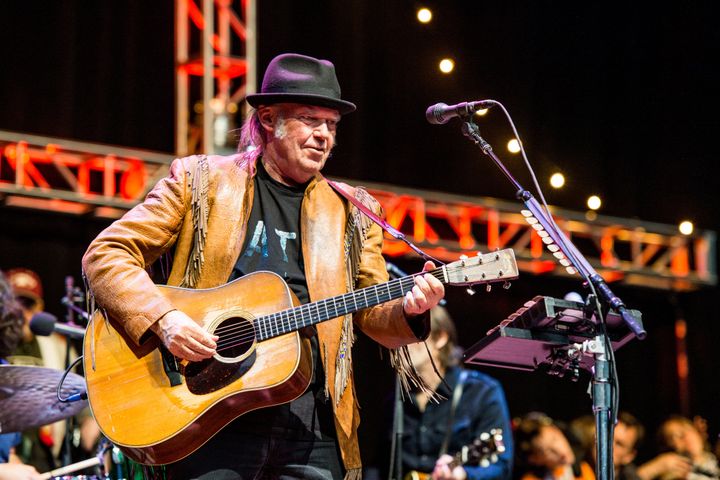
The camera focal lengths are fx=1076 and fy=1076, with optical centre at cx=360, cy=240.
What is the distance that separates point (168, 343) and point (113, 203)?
5.92 m

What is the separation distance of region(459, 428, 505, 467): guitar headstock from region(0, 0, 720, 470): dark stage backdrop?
1.39 m

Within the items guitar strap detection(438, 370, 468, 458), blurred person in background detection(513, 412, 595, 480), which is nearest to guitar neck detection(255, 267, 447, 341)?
guitar strap detection(438, 370, 468, 458)

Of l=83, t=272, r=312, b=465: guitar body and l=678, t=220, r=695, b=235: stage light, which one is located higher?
l=678, t=220, r=695, b=235: stage light

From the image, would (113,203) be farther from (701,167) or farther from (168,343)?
(168,343)

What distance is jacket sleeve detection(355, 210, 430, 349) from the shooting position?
3854mm

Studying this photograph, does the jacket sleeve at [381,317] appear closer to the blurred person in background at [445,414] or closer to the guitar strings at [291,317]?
the guitar strings at [291,317]

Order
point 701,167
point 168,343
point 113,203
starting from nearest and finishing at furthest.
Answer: point 168,343 < point 701,167 < point 113,203

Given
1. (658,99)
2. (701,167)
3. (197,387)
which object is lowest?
(197,387)

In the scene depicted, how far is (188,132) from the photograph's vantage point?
10.0m

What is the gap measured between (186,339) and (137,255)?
441 millimetres

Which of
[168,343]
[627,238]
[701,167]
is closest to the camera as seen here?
[168,343]

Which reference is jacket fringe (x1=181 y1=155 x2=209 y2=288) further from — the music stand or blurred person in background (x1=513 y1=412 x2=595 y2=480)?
blurred person in background (x1=513 y1=412 x2=595 y2=480)

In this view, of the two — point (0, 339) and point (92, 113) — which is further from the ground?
point (92, 113)

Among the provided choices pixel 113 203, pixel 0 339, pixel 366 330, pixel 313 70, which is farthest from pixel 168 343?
pixel 113 203
